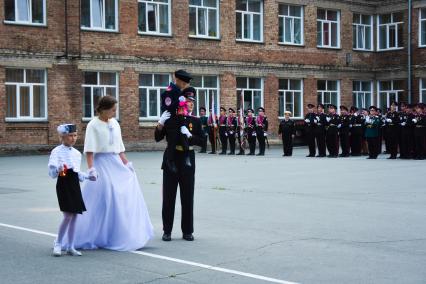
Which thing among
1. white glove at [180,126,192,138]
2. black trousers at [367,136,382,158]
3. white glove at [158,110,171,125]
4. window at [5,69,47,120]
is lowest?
black trousers at [367,136,382,158]

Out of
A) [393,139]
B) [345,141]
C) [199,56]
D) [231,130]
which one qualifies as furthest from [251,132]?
[393,139]

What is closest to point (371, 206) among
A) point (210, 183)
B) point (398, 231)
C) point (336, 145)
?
point (398, 231)

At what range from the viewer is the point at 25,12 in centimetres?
3209

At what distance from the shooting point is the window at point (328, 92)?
42.8 m

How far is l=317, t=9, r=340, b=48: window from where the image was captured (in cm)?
4291

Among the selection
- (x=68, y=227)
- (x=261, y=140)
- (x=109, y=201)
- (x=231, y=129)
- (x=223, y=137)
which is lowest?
(x=68, y=227)

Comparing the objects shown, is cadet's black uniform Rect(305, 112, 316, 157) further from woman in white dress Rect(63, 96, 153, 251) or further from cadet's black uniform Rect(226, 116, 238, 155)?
woman in white dress Rect(63, 96, 153, 251)

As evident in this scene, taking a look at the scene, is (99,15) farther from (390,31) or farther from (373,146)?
(390,31)

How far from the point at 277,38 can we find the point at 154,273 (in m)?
33.7

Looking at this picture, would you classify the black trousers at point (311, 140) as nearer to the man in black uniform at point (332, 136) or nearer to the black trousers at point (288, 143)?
the man in black uniform at point (332, 136)

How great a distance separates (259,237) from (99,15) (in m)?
25.5

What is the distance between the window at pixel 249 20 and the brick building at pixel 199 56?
51 millimetres

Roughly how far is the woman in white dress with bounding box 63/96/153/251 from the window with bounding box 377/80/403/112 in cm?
3585

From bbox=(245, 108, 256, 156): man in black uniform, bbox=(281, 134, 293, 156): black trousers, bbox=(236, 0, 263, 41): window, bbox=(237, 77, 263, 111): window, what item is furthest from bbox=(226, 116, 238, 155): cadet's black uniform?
bbox=(236, 0, 263, 41): window
